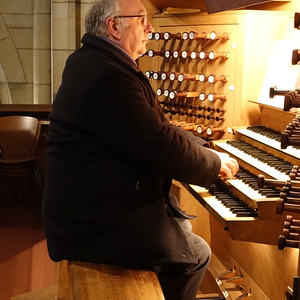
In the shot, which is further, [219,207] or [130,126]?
[219,207]

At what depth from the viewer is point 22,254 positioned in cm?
467

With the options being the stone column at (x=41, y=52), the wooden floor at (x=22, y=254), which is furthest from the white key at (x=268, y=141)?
the stone column at (x=41, y=52)

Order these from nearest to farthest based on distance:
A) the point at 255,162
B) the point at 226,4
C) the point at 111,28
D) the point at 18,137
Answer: the point at 111,28 < the point at 255,162 < the point at 226,4 < the point at 18,137

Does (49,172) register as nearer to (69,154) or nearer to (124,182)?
(69,154)

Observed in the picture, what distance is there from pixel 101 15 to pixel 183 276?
1.12 meters

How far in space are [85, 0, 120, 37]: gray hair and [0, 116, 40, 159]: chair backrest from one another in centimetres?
384

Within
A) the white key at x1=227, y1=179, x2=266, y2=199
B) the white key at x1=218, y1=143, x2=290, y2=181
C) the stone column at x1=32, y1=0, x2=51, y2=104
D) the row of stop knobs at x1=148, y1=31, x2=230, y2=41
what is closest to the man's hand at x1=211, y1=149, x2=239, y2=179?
the white key at x1=227, y1=179, x2=266, y2=199

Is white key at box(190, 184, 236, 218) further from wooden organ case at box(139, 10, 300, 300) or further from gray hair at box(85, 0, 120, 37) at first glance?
gray hair at box(85, 0, 120, 37)

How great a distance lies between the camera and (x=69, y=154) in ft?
7.43

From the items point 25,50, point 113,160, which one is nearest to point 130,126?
point 113,160

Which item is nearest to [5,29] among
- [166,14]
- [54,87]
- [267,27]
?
[54,87]

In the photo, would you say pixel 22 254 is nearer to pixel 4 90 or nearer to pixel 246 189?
pixel 246 189

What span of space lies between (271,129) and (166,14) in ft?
5.15

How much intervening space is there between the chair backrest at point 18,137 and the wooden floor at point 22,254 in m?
0.57
